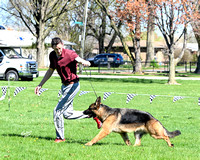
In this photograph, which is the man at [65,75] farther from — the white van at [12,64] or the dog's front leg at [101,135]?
the white van at [12,64]

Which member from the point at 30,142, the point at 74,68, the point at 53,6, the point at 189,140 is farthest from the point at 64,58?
the point at 53,6

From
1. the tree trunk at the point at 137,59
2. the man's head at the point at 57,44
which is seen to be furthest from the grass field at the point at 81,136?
the tree trunk at the point at 137,59

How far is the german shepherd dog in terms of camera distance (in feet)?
22.8

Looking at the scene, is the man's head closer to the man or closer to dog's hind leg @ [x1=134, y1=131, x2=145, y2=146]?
the man

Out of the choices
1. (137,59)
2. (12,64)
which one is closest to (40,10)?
(137,59)

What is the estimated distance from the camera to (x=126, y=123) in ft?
23.1

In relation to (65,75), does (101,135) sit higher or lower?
lower

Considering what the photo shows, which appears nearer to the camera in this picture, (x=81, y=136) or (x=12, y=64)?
(x=81, y=136)

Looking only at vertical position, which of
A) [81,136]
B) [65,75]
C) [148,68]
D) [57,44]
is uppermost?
[57,44]

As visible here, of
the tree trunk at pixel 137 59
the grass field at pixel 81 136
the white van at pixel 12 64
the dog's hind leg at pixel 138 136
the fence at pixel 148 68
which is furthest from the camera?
the fence at pixel 148 68

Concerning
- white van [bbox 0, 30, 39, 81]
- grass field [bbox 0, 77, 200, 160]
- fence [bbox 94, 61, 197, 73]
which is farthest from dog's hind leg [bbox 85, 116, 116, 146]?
fence [bbox 94, 61, 197, 73]

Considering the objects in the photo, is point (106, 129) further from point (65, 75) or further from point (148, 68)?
point (148, 68)

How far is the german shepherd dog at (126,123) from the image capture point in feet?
22.8

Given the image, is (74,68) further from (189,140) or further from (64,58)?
(189,140)
